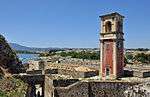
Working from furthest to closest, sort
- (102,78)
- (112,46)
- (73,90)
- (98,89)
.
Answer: (112,46) → (102,78) → (98,89) → (73,90)

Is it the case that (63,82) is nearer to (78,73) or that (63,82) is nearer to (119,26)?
(78,73)

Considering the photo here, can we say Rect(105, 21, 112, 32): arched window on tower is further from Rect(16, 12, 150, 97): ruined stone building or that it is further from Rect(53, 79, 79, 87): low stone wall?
Rect(53, 79, 79, 87): low stone wall

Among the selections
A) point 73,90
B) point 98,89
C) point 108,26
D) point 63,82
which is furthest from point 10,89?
point 108,26

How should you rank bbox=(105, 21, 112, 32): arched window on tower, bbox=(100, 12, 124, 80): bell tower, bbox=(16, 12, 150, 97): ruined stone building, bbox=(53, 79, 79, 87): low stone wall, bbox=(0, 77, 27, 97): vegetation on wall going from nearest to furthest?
1. bbox=(0, 77, 27, 97): vegetation on wall
2. bbox=(16, 12, 150, 97): ruined stone building
3. bbox=(53, 79, 79, 87): low stone wall
4. bbox=(100, 12, 124, 80): bell tower
5. bbox=(105, 21, 112, 32): arched window on tower

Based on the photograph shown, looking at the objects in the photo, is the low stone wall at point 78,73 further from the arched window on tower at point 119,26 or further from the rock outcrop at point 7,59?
the rock outcrop at point 7,59

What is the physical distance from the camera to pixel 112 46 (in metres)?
33.2

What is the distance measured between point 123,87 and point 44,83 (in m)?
7.25

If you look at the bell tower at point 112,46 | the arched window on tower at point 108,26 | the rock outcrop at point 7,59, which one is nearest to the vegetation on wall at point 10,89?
the rock outcrop at point 7,59

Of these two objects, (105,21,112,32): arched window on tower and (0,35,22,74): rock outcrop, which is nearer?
(0,35,22,74): rock outcrop

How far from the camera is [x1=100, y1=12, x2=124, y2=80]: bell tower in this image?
32938mm

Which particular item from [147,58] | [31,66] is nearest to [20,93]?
[31,66]

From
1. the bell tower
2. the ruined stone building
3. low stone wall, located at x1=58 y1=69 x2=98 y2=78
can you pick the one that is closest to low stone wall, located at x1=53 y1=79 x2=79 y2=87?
the ruined stone building

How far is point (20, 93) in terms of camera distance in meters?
20.5

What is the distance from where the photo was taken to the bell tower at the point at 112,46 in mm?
32938
